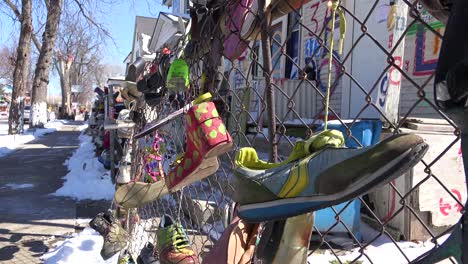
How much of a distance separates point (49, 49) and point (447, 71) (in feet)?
72.7

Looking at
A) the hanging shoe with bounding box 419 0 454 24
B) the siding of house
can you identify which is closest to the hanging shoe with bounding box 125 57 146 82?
the hanging shoe with bounding box 419 0 454 24

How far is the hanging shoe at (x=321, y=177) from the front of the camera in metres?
0.78

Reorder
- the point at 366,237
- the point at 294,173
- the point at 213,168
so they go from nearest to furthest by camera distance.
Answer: the point at 294,173
the point at 213,168
the point at 366,237

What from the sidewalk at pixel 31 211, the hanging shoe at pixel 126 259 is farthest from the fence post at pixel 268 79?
the sidewalk at pixel 31 211

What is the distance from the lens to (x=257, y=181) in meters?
1.01

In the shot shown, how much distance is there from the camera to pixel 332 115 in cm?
180

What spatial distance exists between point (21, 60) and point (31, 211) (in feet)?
56.9

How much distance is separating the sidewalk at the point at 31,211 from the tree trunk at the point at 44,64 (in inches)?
387

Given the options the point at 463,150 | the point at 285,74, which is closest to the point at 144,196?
the point at 463,150

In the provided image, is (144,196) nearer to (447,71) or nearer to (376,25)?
(447,71)

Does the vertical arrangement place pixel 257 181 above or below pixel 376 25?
below

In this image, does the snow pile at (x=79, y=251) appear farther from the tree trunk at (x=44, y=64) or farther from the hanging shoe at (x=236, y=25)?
the tree trunk at (x=44, y=64)

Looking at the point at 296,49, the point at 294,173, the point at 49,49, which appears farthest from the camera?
the point at 49,49

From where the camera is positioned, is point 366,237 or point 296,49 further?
point 296,49
